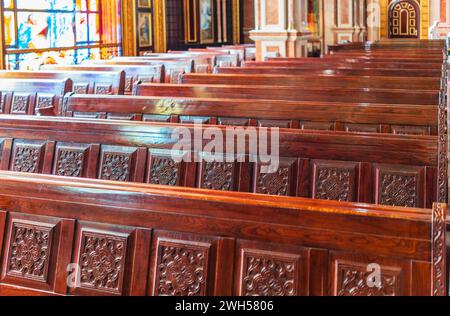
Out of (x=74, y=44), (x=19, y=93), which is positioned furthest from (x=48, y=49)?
(x=19, y=93)

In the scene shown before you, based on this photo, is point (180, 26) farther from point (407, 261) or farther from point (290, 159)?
point (407, 261)

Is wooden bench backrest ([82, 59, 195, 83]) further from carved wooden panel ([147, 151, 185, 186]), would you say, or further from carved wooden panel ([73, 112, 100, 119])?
carved wooden panel ([147, 151, 185, 186])

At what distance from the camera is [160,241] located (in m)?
1.94

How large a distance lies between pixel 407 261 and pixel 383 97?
10.2 ft

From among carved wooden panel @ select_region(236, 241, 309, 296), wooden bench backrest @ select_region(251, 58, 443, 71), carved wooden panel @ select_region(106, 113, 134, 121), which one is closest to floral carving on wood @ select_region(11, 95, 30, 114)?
carved wooden panel @ select_region(106, 113, 134, 121)

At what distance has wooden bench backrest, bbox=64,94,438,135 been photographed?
12.8ft

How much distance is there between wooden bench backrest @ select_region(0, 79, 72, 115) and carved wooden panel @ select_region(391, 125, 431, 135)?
3204mm

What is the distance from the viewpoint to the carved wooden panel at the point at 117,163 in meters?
3.39

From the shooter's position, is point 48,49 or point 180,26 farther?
point 180,26

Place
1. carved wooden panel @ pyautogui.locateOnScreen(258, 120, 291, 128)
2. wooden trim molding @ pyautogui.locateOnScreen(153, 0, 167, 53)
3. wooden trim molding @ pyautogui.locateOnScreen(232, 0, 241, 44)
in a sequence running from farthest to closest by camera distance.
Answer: wooden trim molding @ pyautogui.locateOnScreen(232, 0, 241, 44) < wooden trim molding @ pyautogui.locateOnScreen(153, 0, 167, 53) < carved wooden panel @ pyautogui.locateOnScreen(258, 120, 291, 128)

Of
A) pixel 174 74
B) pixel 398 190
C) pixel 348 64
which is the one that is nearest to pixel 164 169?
pixel 398 190

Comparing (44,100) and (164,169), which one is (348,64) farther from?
(164,169)

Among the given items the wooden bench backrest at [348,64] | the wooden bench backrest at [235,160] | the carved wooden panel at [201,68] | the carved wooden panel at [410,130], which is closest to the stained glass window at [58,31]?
the carved wooden panel at [201,68]

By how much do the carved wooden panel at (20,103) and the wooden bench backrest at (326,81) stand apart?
4.88ft
